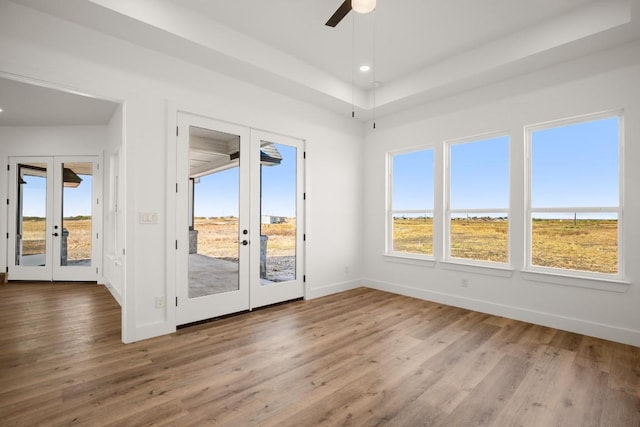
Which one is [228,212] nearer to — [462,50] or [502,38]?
[462,50]

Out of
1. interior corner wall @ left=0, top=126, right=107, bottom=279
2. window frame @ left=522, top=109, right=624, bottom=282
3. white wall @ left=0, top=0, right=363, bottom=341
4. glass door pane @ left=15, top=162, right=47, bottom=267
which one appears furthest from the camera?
glass door pane @ left=15, top=162, right=47, bottom=267

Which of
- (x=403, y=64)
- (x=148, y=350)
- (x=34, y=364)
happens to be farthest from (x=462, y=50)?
(x=34, y=364)

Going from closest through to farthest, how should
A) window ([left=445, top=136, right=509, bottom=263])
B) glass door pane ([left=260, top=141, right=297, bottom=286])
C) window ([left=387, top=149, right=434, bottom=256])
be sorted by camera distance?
window ([left=445, top=136, right=509, bottom=263]) < glass door pane ([left=260, top=141, right=297, bottom=286]) < window ([left=387, top=149, right=434, bottom=256])

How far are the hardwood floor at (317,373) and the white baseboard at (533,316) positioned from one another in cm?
12

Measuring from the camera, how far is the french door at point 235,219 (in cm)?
361

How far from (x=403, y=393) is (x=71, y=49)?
158 inches

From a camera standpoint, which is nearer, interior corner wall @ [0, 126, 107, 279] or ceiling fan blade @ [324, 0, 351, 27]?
ceiling fan blade @ [324, 0, 351, 27]

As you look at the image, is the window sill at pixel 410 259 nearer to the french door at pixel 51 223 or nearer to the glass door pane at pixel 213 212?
the glass door pane at pixel 213 212

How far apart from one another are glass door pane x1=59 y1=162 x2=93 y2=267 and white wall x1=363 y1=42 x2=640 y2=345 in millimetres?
5490

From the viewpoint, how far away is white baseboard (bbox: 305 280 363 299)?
484 centimetres

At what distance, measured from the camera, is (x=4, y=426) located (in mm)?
1880

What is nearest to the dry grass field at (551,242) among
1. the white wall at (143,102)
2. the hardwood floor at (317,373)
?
the hardwood floor at (317,373)

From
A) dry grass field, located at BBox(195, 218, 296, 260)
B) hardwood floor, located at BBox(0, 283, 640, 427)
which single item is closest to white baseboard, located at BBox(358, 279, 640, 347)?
hardwood floor, located at BBox(0, 283, 640, 427)

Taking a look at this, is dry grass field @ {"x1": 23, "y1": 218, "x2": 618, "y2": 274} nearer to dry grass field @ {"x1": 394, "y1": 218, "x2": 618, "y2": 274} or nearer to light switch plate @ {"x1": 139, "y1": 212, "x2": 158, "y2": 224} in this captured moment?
dry grass field @ {"x1": 394, "y1": 218, "x2": 618, "y2": 274}
